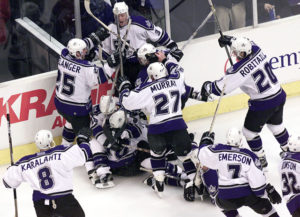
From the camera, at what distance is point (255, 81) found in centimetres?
791

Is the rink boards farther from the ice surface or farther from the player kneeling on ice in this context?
the player kneeling on ice

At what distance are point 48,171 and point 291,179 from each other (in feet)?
5.62

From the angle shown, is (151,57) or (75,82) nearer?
(151,57)

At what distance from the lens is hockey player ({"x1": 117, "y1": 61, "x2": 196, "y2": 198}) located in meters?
7.70

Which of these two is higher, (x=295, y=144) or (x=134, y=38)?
(x=134, y=38)

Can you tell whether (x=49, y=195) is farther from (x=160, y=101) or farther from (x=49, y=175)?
(x=160, y=101)

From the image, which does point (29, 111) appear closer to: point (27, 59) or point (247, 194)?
point (27, 59)

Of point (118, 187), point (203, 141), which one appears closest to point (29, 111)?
point (118, 187)

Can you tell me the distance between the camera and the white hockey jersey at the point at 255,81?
787 centimetres

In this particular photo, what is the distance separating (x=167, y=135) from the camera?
780cm

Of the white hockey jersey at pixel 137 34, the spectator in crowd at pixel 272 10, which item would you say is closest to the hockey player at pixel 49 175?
the white hockey jersey at pixel 137 34

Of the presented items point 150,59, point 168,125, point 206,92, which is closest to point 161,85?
point 168,125

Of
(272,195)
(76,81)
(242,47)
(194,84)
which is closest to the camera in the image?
(272,195)

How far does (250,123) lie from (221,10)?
1.77 meters
